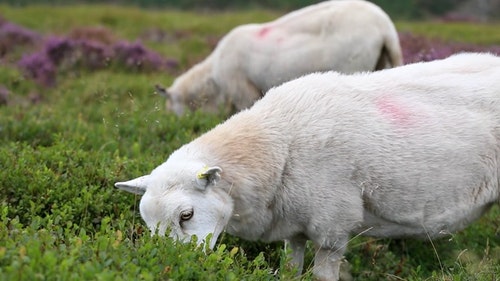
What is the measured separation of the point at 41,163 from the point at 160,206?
2140 mm

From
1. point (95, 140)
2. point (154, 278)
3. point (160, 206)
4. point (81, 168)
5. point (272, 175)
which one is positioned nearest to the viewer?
point (154, 278)

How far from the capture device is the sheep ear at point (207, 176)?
466cm

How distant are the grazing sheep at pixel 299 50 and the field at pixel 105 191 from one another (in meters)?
0.79

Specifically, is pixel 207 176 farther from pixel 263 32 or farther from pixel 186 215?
pixel 263 32

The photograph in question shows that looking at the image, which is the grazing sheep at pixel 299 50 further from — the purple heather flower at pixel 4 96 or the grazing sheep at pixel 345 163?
the grazing sheep at pixel 345 163

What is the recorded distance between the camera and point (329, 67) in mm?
9383

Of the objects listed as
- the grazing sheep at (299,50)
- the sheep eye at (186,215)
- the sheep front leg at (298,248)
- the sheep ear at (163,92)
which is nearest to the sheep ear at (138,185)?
the sheep eye at (186,215)

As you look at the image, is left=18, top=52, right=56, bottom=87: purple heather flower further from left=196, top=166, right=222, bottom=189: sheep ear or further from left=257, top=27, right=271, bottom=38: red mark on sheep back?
left=196, top=166, right=222, bottom=189: sheep ear

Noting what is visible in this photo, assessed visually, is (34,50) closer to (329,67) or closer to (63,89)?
(63,89)

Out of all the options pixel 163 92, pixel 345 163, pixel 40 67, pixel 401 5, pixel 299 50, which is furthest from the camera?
pixel 401 5

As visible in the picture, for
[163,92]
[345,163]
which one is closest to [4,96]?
[163,92]

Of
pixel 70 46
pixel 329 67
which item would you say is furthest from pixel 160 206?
pixel 70 46

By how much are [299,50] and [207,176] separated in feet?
17.1

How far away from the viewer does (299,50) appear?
31.6 ft
